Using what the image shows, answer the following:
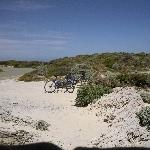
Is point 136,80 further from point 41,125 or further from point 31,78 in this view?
point 31,78

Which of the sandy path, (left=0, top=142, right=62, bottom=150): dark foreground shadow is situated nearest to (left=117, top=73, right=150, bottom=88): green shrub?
the sandy path

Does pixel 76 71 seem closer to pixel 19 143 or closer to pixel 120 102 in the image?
pixel 120 102

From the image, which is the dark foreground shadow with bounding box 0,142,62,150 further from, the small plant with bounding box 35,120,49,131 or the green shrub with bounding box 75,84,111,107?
the green shrub with bounding box 75,84,111,107

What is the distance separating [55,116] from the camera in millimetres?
15008

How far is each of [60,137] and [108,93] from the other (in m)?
6.83

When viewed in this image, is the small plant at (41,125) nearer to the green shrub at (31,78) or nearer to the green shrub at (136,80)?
the green shrub at (136,80)

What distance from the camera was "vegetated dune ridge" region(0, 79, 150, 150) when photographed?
10891 mm

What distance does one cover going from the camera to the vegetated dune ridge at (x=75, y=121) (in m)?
10.9

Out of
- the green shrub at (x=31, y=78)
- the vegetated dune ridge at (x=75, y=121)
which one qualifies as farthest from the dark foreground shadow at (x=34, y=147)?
the green shrub at (x=31, y=78)

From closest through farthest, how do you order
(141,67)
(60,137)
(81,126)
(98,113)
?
(60,137)
(81,126)
(98,113)
(141,67)

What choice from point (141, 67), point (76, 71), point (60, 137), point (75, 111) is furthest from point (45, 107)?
point (141, 67)

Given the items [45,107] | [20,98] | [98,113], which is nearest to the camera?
[98,113]

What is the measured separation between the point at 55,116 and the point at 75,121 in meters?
1.24

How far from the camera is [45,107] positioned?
1703 cm
